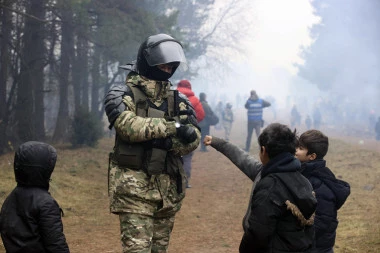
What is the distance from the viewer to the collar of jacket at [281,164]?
2.88m

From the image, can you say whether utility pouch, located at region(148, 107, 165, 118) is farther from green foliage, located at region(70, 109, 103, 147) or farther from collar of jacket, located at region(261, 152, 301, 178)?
green foliage, located at region(70, 109, 103, 147)

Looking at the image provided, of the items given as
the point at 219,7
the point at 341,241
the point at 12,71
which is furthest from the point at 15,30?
the point at 219,7

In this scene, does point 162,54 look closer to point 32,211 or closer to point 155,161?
point 155,161

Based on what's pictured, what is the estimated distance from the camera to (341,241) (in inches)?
242

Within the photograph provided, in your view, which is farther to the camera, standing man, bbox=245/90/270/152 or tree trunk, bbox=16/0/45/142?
standing man, bbox=245/90/270/152

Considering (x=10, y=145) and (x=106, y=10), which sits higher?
(x=106, y=10)

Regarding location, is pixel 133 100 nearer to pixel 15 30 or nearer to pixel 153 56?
pixel 153 56

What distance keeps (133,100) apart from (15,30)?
10657 millimetres

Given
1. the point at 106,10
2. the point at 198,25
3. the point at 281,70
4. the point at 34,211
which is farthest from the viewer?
the point at 281,70

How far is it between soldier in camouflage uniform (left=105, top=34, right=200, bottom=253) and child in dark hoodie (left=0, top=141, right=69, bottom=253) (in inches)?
23.6

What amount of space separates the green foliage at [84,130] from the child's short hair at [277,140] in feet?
39.7

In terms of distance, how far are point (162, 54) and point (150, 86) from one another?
27 centimetres

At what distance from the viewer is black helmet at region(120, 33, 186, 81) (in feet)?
12.4

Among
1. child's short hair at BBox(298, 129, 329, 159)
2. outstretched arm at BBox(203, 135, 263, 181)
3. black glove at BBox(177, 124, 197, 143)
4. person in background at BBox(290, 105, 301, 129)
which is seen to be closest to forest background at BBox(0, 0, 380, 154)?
person in background at BBox(290, 105, 301, 129)
